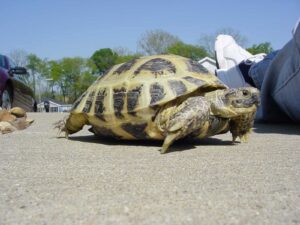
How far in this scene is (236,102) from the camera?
2744 mm

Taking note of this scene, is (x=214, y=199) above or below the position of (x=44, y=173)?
above

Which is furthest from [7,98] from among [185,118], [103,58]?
[103,58]

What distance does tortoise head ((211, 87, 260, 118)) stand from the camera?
2727mm

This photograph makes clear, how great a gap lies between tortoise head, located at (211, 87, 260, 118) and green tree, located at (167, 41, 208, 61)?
38.8 meters

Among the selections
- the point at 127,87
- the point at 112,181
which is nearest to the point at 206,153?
the point at 127,87

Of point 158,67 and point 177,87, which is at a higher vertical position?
point 158,67

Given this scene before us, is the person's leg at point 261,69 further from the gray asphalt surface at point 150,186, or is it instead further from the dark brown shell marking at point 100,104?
the dark brown shell marking at point 100,104

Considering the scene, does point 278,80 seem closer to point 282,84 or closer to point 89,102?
point 282,84

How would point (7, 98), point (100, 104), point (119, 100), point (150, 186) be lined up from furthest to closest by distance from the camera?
point (7, 98) → point (100, 104) → point (119, 100) → point (150, 186)

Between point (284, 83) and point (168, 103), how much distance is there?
2.08 metres

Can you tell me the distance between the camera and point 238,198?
4.70ft

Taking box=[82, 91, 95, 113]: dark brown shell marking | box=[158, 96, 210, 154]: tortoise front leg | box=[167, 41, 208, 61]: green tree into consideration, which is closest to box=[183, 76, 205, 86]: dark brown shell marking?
box=[158, 96, 210, 154]: tortoise front leg

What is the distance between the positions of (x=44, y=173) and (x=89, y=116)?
1.18 meters

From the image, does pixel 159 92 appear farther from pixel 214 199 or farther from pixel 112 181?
pixel 214 199
